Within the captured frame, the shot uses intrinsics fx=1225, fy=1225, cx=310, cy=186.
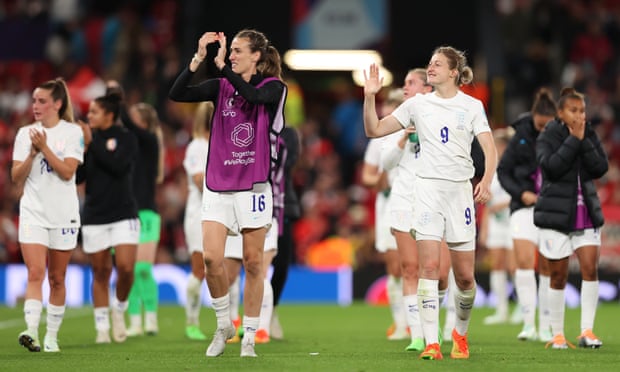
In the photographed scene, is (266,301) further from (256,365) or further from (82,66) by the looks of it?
(82,66)

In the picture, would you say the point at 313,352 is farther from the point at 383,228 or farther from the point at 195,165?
the point at 195,165

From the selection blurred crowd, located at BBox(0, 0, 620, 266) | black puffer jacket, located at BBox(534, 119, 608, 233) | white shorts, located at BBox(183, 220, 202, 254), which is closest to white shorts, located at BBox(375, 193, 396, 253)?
white shorts, located at BBox(183, 220, 202, 254)

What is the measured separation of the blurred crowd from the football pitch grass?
8.33 metres

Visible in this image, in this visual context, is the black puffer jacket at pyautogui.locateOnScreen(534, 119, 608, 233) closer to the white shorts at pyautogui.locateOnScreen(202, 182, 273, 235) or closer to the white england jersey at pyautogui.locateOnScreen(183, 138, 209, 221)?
the white shorts at pyautogui.locateOnScreen(202, 182, 273, 235)

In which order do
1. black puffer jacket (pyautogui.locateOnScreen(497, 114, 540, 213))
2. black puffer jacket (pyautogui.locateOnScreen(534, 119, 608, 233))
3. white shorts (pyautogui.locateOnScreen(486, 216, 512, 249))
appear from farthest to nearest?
white shorts (pyautogui.locateOnScreen(486, 216, 512, 249))
black puffer jacket (pyautogui.locateOnScreen(497, 114, 540, 213))
black puffer jacket (pyautogui.locateOnScreen(534, 119, 608, 233))

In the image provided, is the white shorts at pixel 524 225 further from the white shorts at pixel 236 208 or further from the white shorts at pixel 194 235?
the white shorts at pixel 236 208

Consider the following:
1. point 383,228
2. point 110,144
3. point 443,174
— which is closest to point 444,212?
point 443,174

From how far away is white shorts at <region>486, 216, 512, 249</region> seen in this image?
53.2 feet

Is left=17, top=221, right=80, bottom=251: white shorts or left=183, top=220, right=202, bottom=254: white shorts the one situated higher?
left=17, top=221, right=80, bottom=251: white shorts

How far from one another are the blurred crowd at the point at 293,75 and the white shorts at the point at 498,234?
6347 millimetres

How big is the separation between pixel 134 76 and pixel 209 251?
16.4m

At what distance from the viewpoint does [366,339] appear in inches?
494

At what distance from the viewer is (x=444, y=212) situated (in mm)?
9727

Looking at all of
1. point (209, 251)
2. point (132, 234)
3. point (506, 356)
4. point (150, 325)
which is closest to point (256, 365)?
point (209, 251)
